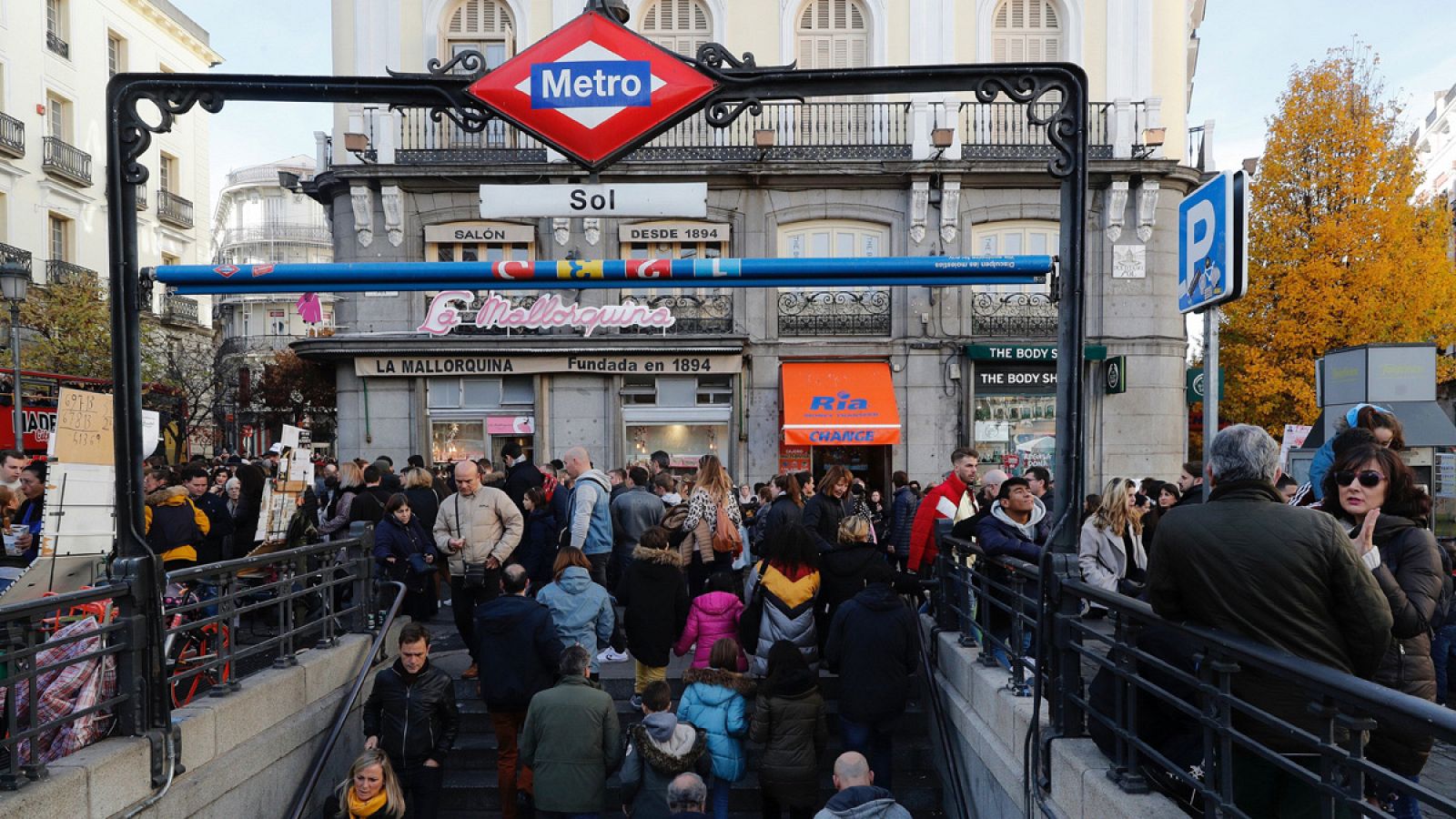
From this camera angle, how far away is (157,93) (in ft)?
15.6

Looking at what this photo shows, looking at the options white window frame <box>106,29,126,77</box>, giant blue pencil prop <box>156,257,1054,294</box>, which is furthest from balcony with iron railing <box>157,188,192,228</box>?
giant blue pencil prop <box>156,257,1054,294</box>

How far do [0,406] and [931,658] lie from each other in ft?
58.5

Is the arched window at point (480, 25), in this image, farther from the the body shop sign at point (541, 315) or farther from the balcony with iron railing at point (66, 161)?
the balcony with iron railing at point (66, 161)

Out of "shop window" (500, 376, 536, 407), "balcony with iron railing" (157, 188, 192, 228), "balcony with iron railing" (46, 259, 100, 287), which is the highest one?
"balcony with iron railing" (157, 188, 192, 228)

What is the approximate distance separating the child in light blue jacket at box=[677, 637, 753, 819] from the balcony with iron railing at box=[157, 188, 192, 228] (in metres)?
38.8

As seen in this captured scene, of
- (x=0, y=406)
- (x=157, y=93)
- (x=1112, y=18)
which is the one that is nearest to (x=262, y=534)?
(x=157, y=93)

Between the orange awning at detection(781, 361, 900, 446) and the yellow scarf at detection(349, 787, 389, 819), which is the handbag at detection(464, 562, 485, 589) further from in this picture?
the orange awning at detection(781, 361, 900, 446)

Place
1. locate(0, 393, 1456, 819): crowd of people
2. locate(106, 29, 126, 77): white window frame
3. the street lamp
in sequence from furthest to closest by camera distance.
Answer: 1. locate(106, 29, 126, 77): white window frame
2. the street lamp
3. locate(0, 393, 1456, 819): crowd of people

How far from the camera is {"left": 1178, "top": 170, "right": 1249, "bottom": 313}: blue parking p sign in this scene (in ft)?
16.2

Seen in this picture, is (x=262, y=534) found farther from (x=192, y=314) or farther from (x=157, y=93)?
(x=192, y=314)

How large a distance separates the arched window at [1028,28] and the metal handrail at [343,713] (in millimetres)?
16996

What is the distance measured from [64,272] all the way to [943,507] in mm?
32390

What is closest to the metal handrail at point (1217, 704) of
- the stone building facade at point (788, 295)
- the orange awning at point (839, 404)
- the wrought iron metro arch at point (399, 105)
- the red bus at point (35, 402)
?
the wrought iron metro arch at point (399, 105)

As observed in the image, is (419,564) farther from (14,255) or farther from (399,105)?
(14,255)
